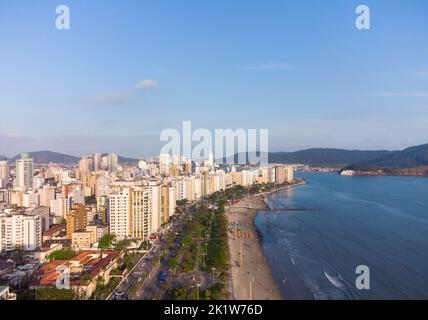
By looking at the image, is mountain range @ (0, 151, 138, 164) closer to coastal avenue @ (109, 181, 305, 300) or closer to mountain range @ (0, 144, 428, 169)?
mountain range @ (0, 144, 428, 169)

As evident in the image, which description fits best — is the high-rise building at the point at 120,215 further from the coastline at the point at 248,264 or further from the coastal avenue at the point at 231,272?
the coastline at the point at 248,264

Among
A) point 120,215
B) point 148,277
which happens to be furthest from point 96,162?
point 148,277

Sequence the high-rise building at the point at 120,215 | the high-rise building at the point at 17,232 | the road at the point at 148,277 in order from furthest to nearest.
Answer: the high-rise building at the point at 120,215
the high-rise building at the point at 17,232
the road at the point at 148,277

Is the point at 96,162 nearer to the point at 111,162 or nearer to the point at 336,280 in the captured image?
the point at 111,162

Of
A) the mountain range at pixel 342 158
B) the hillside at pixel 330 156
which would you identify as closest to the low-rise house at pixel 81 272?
the mountain range at pixel 342 158
